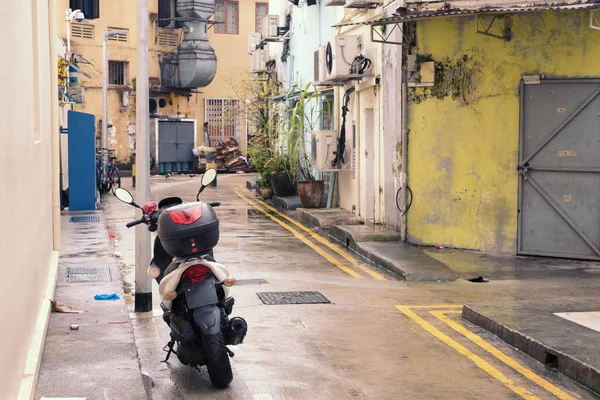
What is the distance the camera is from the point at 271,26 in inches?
1051

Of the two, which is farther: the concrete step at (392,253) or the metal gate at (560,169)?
the metal gate at (560,169)

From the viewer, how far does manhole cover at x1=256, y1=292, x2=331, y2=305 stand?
10.2m

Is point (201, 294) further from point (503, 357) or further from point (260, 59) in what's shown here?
point (260, 59)

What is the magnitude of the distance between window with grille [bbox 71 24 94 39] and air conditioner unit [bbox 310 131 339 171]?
20.0m

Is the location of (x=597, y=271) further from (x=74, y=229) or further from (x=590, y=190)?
(x=74, y=229)

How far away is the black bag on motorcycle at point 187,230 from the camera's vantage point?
22.3ft

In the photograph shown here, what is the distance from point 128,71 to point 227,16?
18.0 feet

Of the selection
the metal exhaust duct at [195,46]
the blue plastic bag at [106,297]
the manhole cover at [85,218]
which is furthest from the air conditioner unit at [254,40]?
the blue plastic bag at [106,297]

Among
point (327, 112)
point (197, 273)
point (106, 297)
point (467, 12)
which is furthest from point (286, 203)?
point (197, 273)

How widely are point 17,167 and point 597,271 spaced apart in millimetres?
9230

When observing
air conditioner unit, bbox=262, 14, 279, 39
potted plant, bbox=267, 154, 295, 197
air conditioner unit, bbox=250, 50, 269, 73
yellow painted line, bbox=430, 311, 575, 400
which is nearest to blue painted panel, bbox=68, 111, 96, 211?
potted plant, bbox=267, 154, 295, 197

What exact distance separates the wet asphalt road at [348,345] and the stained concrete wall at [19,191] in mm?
1343

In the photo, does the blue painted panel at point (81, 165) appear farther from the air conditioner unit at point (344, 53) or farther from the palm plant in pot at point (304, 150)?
the air conditioner unit at point (344, 53)

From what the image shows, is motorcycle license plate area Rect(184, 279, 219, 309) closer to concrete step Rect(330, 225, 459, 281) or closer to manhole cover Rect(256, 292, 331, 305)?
manhole cover Rect(256, 292, 331, 305)
